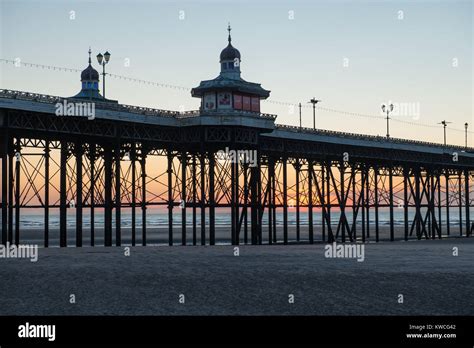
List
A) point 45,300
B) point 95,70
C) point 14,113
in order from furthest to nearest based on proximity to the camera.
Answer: point 95,70, point 14,113, point 45,300

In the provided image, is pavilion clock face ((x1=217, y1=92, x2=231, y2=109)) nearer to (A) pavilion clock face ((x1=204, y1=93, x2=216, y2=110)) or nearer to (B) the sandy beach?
(A) pavilion clock face ((x1=204, y1=93, x2=216, y2=110))

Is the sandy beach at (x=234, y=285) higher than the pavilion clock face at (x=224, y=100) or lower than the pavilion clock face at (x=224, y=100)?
lower

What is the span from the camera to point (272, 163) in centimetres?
7238

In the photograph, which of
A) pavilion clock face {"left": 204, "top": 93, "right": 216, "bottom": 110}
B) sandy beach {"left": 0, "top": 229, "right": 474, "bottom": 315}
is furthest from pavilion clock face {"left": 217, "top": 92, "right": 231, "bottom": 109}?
sandy beach {"left": 0, "top": 229, "right": 474, "bottom": 315}

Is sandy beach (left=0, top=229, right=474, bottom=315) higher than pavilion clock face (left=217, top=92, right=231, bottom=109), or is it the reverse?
pavilion clock face (left=217, top=92, right=231, bottom=109)

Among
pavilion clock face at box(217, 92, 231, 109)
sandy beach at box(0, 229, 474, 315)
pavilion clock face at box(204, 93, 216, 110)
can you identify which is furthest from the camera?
pavilion clock face at box(204, 93, 216, 110)

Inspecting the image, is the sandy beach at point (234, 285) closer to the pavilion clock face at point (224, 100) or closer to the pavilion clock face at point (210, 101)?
the pavilion clock face at point (224, 100)

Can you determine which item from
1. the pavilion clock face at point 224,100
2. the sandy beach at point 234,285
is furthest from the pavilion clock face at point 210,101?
the sandy beach at point 234,285

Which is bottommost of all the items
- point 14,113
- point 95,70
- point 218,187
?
point 218,187

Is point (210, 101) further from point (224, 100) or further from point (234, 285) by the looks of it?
point (234, 285)

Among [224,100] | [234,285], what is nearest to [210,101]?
[224,100]
